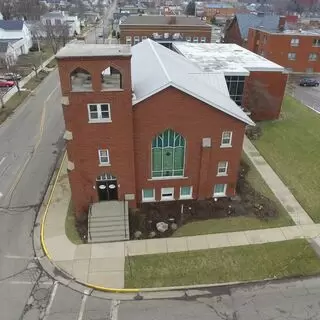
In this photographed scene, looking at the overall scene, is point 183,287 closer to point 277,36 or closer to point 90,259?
point 90,259

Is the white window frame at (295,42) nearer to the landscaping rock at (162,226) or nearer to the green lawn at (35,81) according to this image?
the green lawn at (35,81)

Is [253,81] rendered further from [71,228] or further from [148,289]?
[148,289]

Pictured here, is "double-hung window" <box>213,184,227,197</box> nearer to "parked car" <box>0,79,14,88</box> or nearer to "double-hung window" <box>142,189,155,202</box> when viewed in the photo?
"double-hung window" <box>142,189,155,202</box>

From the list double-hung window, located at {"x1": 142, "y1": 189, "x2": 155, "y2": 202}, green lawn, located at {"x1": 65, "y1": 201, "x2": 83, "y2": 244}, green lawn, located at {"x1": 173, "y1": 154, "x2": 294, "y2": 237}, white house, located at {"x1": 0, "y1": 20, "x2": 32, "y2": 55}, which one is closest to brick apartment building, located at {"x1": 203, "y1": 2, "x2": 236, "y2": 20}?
white house, located at {"x1": 0, "y1": 20, "x2": 32, "y2": 55}

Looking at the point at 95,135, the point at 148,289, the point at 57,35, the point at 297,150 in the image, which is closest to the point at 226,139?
the point at 95,135

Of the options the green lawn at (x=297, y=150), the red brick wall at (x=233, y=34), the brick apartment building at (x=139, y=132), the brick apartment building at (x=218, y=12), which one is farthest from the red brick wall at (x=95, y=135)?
the brick apartment building at (x=218, y=12)

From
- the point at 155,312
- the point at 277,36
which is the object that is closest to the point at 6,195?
the point at 155,312
